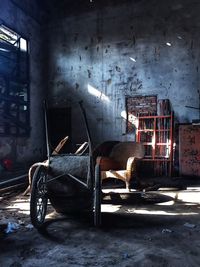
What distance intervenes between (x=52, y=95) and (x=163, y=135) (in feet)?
14.2

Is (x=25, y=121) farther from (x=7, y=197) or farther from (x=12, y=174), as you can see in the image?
(x=7, y=197)

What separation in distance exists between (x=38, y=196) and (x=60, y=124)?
6.68m

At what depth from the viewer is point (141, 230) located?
11.2 feet

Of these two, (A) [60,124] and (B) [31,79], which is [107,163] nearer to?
(A) [60,124]

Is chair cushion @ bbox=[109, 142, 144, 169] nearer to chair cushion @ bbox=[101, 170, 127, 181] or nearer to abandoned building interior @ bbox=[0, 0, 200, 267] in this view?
abandoned building interior @ bbox=[0, 0, 200, 267]

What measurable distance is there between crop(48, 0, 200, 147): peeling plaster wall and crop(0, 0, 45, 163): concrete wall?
51 cm

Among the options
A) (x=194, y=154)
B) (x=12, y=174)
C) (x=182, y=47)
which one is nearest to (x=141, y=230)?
(x=194, y=154)

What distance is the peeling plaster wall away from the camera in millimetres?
8633

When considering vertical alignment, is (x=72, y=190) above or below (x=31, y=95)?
below

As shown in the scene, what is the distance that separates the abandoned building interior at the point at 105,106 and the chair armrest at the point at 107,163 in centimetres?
2

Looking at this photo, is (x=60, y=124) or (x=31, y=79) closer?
(x=31, y=79)

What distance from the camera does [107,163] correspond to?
6.23 metres

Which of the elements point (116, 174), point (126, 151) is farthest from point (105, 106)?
point (116, 174)

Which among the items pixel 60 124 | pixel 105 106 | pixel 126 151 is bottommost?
pixel 126 151
